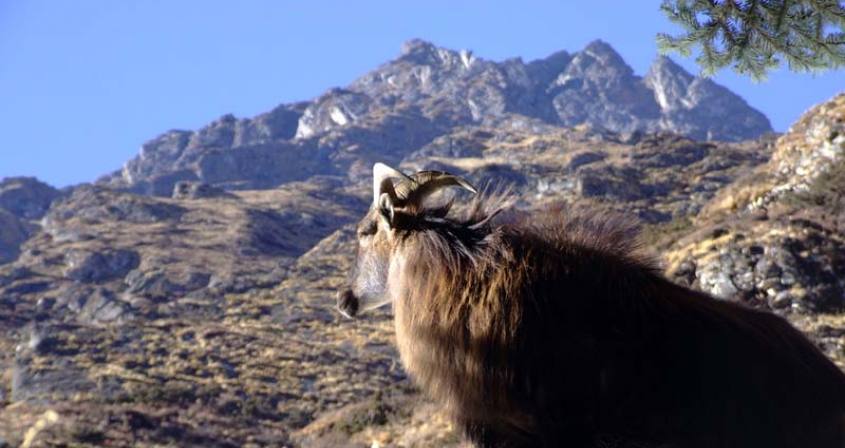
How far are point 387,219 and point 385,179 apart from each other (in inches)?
10.5

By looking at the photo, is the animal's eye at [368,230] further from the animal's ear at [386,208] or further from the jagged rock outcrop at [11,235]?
the jagged rock outcrop at [11,235]

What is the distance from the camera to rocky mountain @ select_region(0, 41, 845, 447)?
14.2 m

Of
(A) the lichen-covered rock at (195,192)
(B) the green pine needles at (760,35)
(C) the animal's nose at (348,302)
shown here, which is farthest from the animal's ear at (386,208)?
(A) the lichen-covered rock at (195,192)

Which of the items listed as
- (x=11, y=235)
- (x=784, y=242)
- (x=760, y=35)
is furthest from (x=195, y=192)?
(x=760, y=35)

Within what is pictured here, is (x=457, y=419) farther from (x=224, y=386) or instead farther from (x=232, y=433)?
(x=224, y=386)

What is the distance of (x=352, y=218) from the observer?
294 ft

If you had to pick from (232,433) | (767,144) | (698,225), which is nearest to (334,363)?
(232,433)

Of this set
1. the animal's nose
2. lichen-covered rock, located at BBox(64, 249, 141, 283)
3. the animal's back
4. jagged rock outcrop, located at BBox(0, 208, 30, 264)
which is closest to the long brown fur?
the animal's back

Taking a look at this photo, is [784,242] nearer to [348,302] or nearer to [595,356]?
[348,302]

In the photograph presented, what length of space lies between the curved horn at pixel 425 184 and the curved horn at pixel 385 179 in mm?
37

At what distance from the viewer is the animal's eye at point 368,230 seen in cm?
586

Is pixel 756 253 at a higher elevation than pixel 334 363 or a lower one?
higher

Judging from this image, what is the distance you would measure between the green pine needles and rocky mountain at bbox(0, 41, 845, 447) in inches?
66.6

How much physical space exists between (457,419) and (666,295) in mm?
1204
